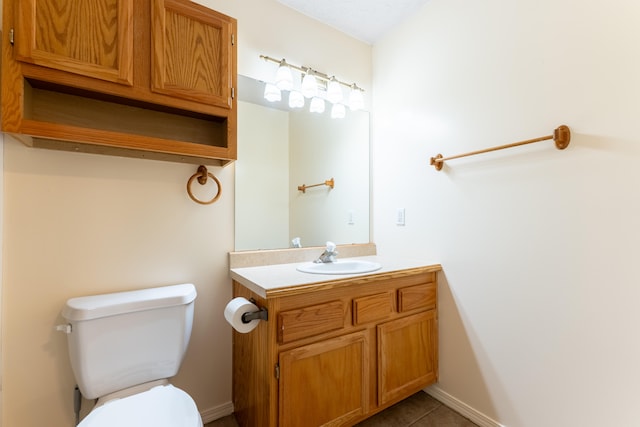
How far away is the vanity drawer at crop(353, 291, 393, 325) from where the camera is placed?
1378 millimetres

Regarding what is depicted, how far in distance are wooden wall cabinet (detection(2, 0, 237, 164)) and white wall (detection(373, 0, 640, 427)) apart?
4.06ft

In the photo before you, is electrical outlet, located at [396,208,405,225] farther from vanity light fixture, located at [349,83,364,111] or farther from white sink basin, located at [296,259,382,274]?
vanity light fixture, located at [349,83,364,111]

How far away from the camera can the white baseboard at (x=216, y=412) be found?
1524mm

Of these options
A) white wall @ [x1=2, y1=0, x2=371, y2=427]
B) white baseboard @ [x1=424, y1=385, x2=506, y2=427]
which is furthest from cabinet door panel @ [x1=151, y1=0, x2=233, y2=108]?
white baseboard @ [x1=424, y1=385, x2=506, y2=427]

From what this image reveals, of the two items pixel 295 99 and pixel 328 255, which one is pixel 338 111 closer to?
pixel 295 99

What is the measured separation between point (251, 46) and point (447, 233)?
161cm

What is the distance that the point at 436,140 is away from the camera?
1.73 metres

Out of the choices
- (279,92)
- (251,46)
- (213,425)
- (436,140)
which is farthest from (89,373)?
(436,140)

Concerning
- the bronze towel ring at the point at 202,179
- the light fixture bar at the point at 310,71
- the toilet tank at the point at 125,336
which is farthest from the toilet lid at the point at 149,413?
the light fixture bar at the point at 310,71

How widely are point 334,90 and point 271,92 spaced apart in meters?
0.45

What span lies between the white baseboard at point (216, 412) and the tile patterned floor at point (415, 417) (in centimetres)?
2

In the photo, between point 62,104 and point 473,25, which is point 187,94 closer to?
point 62,104

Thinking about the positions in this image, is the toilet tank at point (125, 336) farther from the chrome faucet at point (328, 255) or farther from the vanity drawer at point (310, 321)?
the chrome faucet at point (328, 255)

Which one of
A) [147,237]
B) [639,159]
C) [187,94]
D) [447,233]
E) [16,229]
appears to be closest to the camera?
[639,159]
